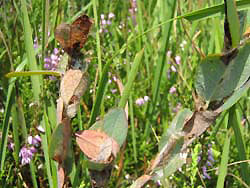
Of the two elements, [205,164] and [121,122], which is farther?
[205,164]

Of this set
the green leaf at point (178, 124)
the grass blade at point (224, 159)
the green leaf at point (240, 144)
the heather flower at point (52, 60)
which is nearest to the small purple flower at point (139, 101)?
the heather flower at point (52, 60)

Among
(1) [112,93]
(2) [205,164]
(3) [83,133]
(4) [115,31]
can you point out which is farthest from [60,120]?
(4) [115,31]

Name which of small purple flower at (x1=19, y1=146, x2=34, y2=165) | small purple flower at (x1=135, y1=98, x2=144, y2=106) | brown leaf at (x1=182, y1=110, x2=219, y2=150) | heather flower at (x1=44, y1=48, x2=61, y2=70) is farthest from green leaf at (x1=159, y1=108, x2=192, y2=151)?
small purple flower at (x1=135, y1=98, x2=144, y2=106)

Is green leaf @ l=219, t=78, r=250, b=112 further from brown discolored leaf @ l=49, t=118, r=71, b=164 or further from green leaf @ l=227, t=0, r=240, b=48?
brown discolored leaf @ l=49, t=118, r=71, b=164

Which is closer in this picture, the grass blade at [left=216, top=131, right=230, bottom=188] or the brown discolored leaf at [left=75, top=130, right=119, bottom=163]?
the brown discolored leaf at [left=75, top=130, right=119, bottom=163]

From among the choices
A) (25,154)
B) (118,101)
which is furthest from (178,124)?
(25,154)

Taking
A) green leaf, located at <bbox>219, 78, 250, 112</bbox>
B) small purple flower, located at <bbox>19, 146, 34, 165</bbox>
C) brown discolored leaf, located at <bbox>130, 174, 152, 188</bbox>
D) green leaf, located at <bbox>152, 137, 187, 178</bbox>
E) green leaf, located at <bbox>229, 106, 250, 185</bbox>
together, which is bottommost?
small purple flower, located at <bbox>19, 146, 34, 165</bbox>

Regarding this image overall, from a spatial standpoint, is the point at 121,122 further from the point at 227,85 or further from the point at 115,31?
the point at 115,31
